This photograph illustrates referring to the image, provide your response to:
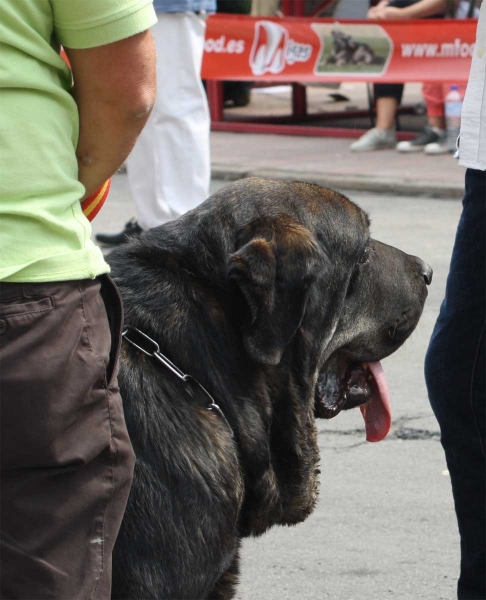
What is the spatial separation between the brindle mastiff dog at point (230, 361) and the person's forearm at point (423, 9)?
8.79 meters

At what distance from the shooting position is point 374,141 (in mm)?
11164

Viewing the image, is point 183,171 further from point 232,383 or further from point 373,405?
point 232,383

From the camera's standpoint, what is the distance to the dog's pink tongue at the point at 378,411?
A: 9.48 feet

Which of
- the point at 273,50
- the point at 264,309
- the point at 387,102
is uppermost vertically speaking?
the point at 264,309

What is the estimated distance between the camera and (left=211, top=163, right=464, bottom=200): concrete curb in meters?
9.06

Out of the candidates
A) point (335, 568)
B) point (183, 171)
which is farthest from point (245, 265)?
point (183, 171)

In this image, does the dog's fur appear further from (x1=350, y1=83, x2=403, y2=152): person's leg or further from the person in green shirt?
the person in green shirt

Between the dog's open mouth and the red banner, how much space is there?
7.92m

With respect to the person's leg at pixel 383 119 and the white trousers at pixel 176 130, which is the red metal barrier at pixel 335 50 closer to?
the person's leg at pixel 383 119

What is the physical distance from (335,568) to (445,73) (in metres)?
7.87

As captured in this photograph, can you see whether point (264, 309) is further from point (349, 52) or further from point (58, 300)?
point (349, 52)

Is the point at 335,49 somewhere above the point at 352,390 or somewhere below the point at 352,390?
below

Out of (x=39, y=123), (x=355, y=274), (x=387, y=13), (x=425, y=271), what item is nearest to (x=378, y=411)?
(x=425, y=271)

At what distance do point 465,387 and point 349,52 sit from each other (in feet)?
28.2
